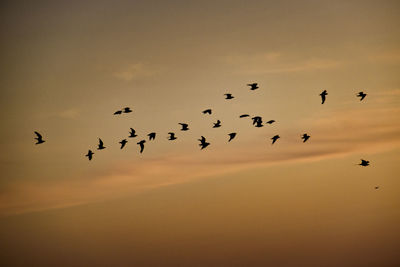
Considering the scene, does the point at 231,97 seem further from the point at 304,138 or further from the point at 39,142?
the point at 39,142

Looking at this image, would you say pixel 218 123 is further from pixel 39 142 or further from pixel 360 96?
pixel 39 142

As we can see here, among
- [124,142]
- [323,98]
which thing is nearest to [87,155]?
[124,142]

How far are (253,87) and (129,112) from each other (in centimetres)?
2301

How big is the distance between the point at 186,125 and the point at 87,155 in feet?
59.5

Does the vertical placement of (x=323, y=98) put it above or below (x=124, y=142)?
above

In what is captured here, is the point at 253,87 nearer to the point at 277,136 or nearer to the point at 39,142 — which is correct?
the point at 277,136

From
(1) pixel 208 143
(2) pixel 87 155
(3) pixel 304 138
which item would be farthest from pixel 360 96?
(2) pixel 87 155

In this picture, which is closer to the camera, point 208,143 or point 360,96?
point 360,96

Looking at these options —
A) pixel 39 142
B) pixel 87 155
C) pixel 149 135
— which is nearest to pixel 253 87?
pixel 149 135

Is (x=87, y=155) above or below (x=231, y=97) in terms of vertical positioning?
below

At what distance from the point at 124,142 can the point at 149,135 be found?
5833mm

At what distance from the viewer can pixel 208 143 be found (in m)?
92.6

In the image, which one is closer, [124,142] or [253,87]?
[253,87]

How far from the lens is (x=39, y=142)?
89250 mm
